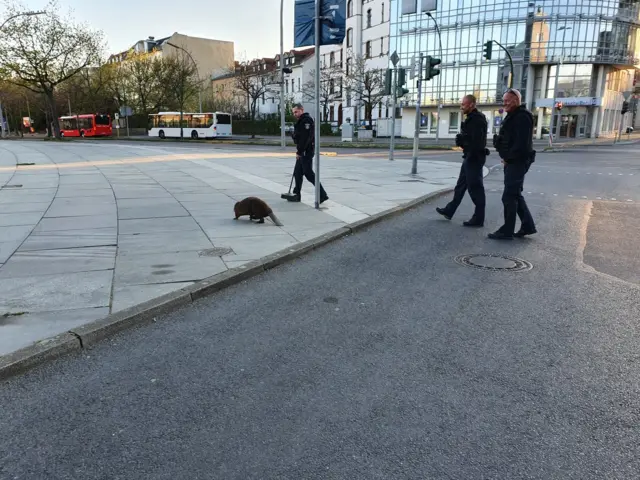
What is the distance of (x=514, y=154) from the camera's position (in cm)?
734

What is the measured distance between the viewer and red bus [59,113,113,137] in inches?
2405

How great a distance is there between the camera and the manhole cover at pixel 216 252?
6.40 meters

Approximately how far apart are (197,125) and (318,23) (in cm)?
4642

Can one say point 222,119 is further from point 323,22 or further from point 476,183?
point 476,183

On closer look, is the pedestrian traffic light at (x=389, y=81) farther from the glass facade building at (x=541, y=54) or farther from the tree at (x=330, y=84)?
the tree at (x=330, y=84)

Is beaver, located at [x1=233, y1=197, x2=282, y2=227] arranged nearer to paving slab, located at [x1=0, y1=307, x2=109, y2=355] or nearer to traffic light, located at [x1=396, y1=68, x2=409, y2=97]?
paving slab, located at [x1=0, y1=307, x2=109, y2=355]

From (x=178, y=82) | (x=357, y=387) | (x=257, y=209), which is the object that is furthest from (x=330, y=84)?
(x=357, y=387)

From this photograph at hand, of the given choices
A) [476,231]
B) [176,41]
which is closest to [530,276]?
[476,231]

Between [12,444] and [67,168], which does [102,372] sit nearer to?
[12,444]

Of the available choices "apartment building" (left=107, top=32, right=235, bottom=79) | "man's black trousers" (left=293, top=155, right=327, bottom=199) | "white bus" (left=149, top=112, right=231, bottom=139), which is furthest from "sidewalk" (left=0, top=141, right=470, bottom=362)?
"apartment building" (left=107, top=32, right=235, bottom=79)

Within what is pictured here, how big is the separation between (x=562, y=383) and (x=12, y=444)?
3.39m

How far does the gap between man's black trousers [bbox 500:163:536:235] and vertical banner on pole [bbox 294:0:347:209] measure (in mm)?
3322

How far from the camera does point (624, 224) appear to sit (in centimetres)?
868

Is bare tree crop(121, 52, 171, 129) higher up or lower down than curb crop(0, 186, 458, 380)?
higher up
